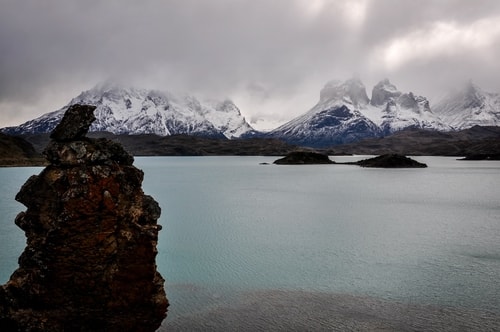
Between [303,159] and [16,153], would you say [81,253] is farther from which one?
[303,159]

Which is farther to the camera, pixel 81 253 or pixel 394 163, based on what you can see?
pixel 394 163

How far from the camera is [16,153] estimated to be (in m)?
153

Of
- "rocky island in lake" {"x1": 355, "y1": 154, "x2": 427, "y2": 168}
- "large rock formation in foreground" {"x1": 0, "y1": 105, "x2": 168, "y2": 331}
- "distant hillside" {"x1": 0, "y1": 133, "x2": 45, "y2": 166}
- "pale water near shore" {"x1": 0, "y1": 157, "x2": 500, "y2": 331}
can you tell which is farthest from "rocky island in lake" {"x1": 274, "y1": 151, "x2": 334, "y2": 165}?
"large rock formation in foreground" {"x1": 0, "y1": 105, "x2": 168, "y2": 331}

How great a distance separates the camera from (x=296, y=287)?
20500mm

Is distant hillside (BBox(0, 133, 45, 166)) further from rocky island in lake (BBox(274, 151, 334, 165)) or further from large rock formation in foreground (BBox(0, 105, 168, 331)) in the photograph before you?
large rock formation in foreground (BBox(0, 105, 168, 331))

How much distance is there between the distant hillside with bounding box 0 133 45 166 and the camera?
143 meters

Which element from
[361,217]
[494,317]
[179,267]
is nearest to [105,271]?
[179,267]

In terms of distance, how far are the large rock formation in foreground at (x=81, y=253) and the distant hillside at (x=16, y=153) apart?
146 metres

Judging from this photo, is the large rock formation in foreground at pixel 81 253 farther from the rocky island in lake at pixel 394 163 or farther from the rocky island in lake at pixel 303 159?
the rocky island in lake at pixel 303 159

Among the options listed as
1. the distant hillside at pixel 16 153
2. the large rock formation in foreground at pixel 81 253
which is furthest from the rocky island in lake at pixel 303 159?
the large rock formation in foreground at pixel 81 253

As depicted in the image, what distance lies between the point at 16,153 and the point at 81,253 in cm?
16189

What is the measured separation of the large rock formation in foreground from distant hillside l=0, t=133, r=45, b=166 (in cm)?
14565

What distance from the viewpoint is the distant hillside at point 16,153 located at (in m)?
143

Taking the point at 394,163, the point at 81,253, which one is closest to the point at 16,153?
the point at 394,163
